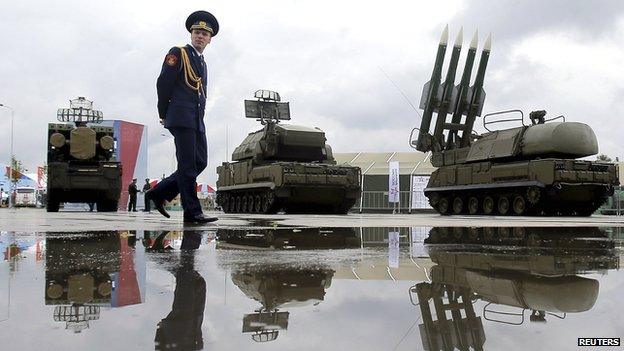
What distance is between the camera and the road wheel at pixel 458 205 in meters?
20.9

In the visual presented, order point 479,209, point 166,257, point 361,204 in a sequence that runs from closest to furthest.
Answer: point 166,257
point 479,209
point 361,204

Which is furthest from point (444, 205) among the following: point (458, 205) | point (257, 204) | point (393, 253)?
point (393, 253)

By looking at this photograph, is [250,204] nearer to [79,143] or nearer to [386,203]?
[79,143]

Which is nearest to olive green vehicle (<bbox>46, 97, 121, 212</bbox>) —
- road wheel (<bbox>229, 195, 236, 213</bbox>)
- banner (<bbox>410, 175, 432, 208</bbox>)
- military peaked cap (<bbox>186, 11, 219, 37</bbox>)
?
road wheel (<bbox>229, 195, 236, 213</bbox>)

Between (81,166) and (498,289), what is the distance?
15.3 meters

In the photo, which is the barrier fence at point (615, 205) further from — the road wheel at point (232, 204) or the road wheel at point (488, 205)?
the road wheel at point (232, 204)

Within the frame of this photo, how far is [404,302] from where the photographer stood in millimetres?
1976

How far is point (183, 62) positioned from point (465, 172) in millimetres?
15871

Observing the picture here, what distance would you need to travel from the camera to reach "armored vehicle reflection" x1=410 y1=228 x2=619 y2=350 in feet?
5.34

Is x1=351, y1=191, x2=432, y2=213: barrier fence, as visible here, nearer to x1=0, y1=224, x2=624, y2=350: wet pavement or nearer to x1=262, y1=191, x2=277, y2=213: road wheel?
x1=262, y1=191, x2=277, y2=213: road wheel

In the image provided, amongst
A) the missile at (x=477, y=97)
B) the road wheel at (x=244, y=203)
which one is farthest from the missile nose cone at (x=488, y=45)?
the road wheel at (x=244, y=203)

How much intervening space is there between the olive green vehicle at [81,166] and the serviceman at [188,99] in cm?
1035

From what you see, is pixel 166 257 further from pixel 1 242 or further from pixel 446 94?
pixel 446 94

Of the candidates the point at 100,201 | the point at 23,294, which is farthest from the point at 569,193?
the point at 23,294
